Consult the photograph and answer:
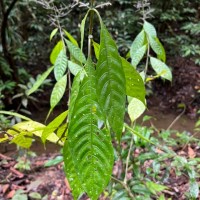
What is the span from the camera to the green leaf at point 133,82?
1.38ft

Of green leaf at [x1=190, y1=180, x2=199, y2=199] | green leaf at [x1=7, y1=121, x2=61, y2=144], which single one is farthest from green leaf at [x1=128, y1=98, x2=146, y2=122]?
green leaf at [x1=190, y1=180, x2=199, y2=199]

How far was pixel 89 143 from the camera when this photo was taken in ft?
1.27

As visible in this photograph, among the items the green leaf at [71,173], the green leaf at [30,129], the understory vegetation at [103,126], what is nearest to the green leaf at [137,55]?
the understory vegetation at [103,126]

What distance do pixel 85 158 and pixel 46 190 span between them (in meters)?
1.66

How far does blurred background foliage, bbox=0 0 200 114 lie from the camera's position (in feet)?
12.5

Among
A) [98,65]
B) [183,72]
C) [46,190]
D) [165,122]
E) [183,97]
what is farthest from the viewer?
[183,72]

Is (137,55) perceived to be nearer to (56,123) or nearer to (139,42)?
(139,42)

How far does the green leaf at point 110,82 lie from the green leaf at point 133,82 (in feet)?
0.13

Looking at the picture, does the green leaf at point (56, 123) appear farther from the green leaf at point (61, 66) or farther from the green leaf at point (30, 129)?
the green leaf at point (61, 66)

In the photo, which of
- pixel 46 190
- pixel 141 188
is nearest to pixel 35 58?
pixel 46 190

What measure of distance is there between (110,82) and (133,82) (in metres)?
0.06

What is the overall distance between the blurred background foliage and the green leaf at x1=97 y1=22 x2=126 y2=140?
3.40 metres

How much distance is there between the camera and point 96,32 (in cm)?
405

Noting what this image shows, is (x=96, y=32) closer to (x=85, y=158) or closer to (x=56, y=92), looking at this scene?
(x=56, y=92)
